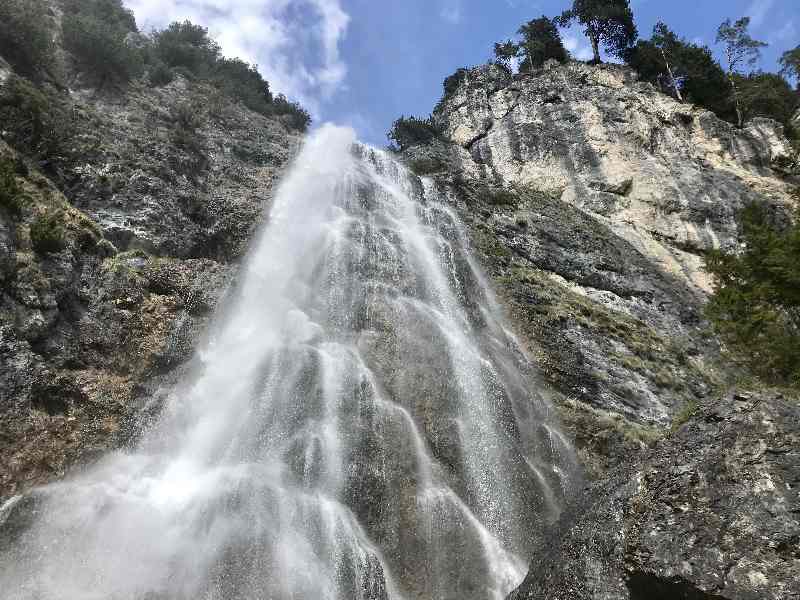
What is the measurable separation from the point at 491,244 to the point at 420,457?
13397 mm

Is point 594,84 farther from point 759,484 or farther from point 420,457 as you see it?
point 759,484

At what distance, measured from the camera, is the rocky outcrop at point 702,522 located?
520 centimetres

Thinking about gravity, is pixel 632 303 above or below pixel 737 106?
below

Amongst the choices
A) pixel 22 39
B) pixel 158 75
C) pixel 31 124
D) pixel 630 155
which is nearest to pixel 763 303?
pixel 31 124

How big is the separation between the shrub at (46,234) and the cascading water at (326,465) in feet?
13.8

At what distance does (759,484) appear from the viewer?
5680 millimetres

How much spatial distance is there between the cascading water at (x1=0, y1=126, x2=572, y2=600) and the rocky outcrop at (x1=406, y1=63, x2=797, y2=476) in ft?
7.32

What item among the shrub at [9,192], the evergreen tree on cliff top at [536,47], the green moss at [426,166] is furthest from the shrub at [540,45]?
the shrub at [9,192]

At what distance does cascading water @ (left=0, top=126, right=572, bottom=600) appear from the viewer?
9305 millimetres

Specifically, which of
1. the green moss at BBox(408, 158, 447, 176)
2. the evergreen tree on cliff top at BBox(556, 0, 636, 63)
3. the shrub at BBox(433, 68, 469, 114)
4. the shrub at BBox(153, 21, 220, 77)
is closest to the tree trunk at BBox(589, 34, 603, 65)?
the evergreen tree on cliff top at BBox(556, 0, 636, 63)

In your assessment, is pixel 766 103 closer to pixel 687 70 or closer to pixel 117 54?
pixel 687 70

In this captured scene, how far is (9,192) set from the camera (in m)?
12.9

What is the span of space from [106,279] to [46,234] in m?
1.70

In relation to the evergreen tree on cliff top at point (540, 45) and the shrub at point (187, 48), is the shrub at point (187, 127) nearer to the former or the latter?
the shrub at point (187, 48)
